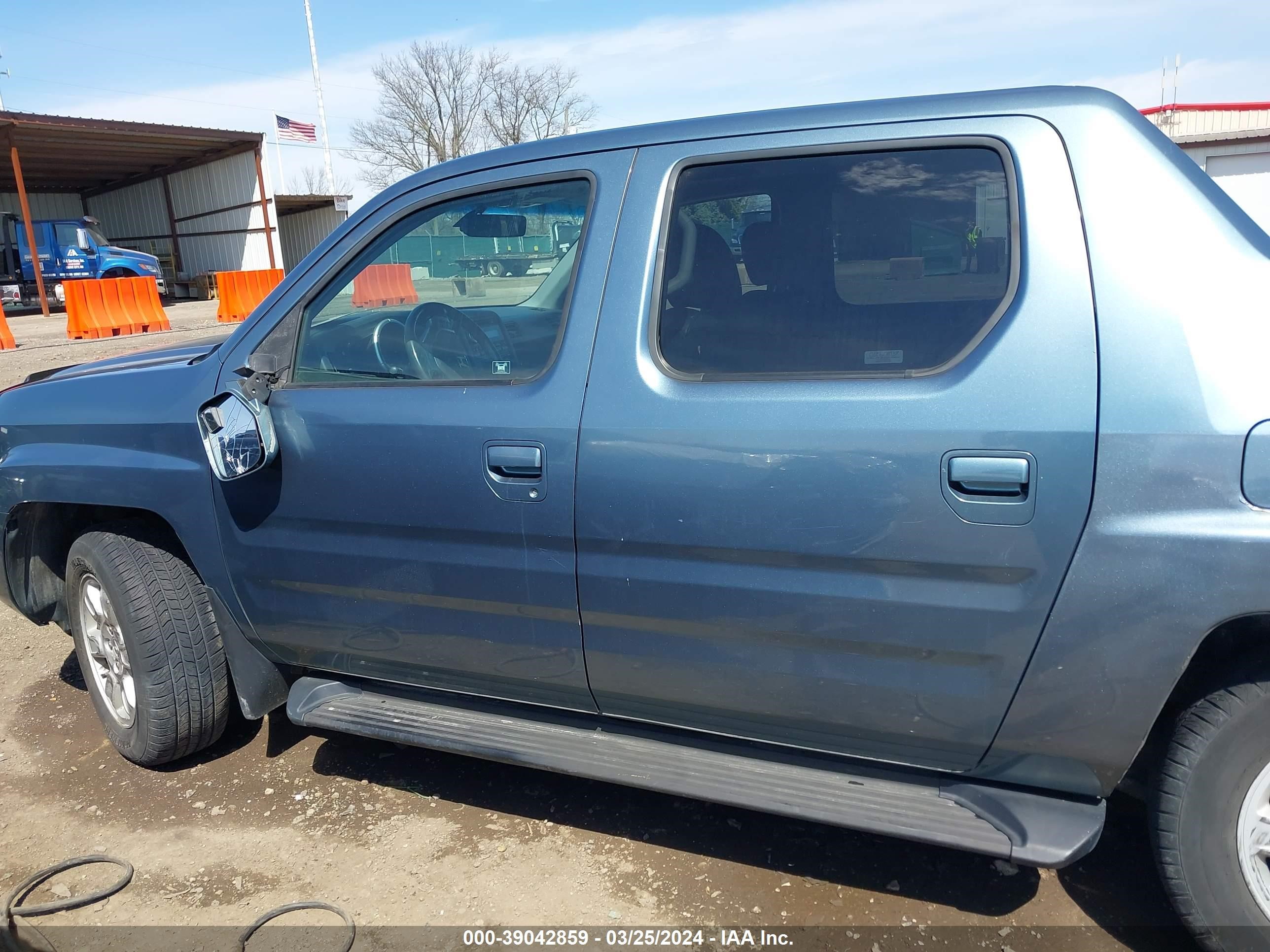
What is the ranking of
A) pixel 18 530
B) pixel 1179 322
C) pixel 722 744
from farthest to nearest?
pixel 18 530, pixel 722 744, pixel 1179 322

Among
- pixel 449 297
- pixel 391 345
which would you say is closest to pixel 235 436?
pixel 391 345

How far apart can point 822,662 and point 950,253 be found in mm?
970

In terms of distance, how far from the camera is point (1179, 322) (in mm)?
1835

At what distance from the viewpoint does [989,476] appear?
1912mm

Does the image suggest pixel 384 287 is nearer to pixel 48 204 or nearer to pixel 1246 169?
pixel 1246 169

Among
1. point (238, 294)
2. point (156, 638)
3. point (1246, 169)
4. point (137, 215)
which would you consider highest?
point (137, 215)

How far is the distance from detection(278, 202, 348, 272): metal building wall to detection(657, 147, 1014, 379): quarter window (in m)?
31.7

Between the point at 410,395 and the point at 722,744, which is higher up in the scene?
the point at 410,395

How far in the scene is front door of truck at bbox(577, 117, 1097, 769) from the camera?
6.31 feet

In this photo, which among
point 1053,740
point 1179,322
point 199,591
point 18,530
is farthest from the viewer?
point 18,530

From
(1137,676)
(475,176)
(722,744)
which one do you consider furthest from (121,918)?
(1137,676)

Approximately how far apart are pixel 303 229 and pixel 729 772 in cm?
3461

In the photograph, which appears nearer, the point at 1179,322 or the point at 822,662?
the point at 1179,322

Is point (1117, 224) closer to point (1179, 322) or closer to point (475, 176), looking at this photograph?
point (1179, 322)
